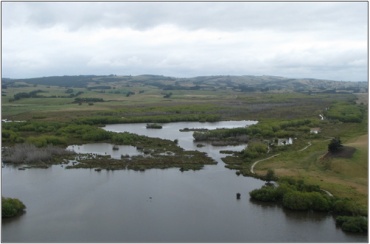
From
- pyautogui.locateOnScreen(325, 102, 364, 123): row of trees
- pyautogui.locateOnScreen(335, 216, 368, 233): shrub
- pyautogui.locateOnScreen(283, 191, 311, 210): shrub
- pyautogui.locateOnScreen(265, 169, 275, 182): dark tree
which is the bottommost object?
pyautogui.locateOnScreen(335, 216, 368, 233): shrub

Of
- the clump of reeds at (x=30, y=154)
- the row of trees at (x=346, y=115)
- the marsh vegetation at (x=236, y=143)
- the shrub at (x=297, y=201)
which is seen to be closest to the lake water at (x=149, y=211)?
the shrub at (x=297, y=201)

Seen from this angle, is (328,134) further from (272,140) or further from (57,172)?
(57,172)

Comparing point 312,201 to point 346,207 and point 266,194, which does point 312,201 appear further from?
point 266,194

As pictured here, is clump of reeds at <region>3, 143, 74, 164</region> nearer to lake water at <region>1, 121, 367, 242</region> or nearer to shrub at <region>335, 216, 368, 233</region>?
lake water at <region>1, 121, 367, 242</region>

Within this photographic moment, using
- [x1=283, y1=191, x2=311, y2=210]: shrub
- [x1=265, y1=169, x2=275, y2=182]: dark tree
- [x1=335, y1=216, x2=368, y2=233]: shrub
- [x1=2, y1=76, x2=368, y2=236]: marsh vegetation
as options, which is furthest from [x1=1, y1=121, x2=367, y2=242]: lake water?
[x1=2, y1=76, x2=368, y2=236]: marsh vegetation

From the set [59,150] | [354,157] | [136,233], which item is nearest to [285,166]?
[354,157]

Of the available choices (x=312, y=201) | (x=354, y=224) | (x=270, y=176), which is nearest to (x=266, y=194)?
(x=312, y=201)
